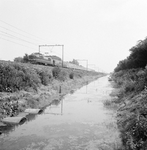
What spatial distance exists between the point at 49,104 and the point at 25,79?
3847 mm

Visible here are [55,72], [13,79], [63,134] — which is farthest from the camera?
[55,72]

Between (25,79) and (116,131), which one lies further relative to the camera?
(25,79)

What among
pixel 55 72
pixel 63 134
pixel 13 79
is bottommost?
pixel 63 134

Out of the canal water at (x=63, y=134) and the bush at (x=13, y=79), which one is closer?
the canal water at (x=63, y=134)

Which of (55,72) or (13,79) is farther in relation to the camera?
(55,72)

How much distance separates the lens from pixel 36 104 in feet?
40.6

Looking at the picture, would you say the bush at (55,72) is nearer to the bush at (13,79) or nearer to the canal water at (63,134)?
the bush at (13,79)

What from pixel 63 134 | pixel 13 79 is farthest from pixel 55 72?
pixel 63 134

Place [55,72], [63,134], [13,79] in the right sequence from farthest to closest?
[55,72]
[13,79]
[63,134]

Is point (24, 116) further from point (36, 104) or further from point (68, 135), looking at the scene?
point (68, 135)

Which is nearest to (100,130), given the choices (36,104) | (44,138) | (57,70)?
(44,138)

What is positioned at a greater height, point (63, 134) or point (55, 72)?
point (55, 72)

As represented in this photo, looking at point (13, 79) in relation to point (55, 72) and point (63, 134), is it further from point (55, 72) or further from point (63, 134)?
point (55, 72)

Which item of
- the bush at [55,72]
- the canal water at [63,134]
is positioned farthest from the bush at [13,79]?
the bush at [55,72]
